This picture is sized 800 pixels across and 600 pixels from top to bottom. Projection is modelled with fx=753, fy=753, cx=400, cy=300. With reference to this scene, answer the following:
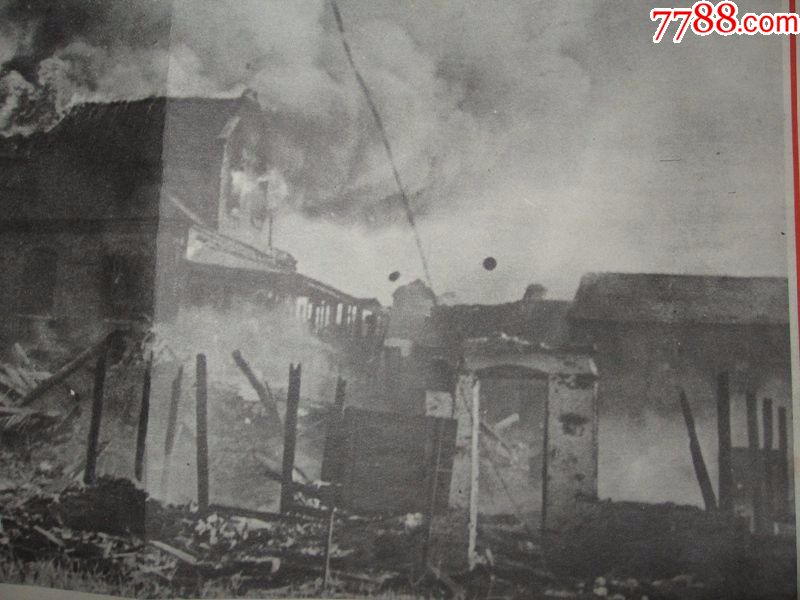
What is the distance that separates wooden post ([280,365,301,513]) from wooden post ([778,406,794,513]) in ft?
7.64

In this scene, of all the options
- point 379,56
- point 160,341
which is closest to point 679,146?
point 379,56

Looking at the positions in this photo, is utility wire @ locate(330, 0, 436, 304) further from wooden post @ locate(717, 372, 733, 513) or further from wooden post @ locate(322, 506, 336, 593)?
wooden post @ locate(717, 372, 733, 513)

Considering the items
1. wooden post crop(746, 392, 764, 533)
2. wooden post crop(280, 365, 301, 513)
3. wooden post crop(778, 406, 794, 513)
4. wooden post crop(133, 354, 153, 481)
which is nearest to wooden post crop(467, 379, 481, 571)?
wooden post crop(280, 365, 301, 513)

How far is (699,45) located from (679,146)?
0.53m

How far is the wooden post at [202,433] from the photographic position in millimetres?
3732

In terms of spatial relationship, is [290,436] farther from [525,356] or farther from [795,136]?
[795,136]

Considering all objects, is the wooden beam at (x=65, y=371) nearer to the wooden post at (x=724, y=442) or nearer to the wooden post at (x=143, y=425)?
the wooden post at (x=143, y=425)

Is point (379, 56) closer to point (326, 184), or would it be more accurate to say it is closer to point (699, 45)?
point (326, 184)

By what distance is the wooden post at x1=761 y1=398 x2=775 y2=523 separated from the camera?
3.53 meters

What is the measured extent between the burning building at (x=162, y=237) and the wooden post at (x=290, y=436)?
0.27 metres

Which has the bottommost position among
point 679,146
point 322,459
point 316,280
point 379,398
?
point 322,459

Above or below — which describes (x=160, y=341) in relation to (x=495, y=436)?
above

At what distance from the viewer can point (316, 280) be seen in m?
3.85

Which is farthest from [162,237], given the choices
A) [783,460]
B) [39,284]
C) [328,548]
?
[783,460]
